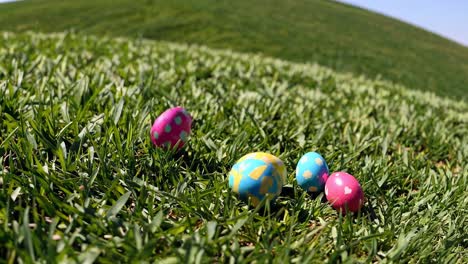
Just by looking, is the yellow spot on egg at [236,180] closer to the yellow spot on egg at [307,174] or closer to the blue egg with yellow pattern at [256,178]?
the blue egg with yellow pattern at [256,178]

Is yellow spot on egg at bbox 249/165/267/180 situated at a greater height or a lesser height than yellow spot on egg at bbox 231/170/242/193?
greater

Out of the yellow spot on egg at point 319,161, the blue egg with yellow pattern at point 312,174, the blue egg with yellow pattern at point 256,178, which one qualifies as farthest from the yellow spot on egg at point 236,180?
the yellow spot on egg at point 319,161

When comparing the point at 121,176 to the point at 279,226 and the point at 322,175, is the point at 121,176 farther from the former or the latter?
the point at 322,175

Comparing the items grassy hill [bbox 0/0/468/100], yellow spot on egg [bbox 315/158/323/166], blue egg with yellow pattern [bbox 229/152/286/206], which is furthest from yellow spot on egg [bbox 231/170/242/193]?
grassy hill [bbox 0/0/468/100]

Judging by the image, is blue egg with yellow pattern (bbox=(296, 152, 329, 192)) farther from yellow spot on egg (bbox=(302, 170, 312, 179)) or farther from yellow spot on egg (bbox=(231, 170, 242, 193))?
yellow spot on egg (bbox=(231, 170, 242, 193))

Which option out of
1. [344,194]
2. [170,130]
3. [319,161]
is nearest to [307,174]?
[319,161]

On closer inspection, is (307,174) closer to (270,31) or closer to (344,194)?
(344,194)
